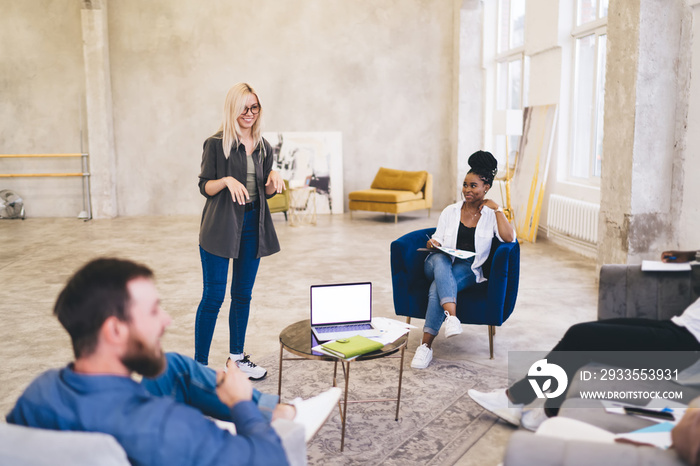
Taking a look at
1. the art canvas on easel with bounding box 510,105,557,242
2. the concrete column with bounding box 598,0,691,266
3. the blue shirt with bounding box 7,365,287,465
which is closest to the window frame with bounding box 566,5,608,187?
the art canvas on easel with bounding box 510,105,557,242

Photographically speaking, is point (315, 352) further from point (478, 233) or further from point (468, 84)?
point (468, 84)

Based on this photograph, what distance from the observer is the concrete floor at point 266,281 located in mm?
4418

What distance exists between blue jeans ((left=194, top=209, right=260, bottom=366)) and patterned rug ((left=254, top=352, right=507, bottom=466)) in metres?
0.37

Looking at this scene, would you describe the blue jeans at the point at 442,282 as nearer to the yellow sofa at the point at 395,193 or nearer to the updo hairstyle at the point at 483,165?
the updo hairstyle at the point at 483,165

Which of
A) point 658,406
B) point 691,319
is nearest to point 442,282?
point 691,319

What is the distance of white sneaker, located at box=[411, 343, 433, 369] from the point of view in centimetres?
403

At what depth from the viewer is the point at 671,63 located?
17.9ft

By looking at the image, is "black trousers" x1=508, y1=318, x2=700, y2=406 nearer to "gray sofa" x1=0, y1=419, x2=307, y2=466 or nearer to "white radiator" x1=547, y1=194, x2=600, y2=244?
"gray sofa" x1=0, y1=419, x2=307, y2=466

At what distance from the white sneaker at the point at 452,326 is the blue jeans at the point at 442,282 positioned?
0.13m

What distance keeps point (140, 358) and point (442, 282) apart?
279 cm

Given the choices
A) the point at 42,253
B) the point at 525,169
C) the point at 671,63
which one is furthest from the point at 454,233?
the point at 42,253

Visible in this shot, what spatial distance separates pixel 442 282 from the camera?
4.10 m

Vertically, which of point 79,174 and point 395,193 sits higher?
point 79,174

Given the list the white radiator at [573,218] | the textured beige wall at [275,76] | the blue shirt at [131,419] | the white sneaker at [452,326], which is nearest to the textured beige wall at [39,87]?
the textured beige wall at [275,76]
